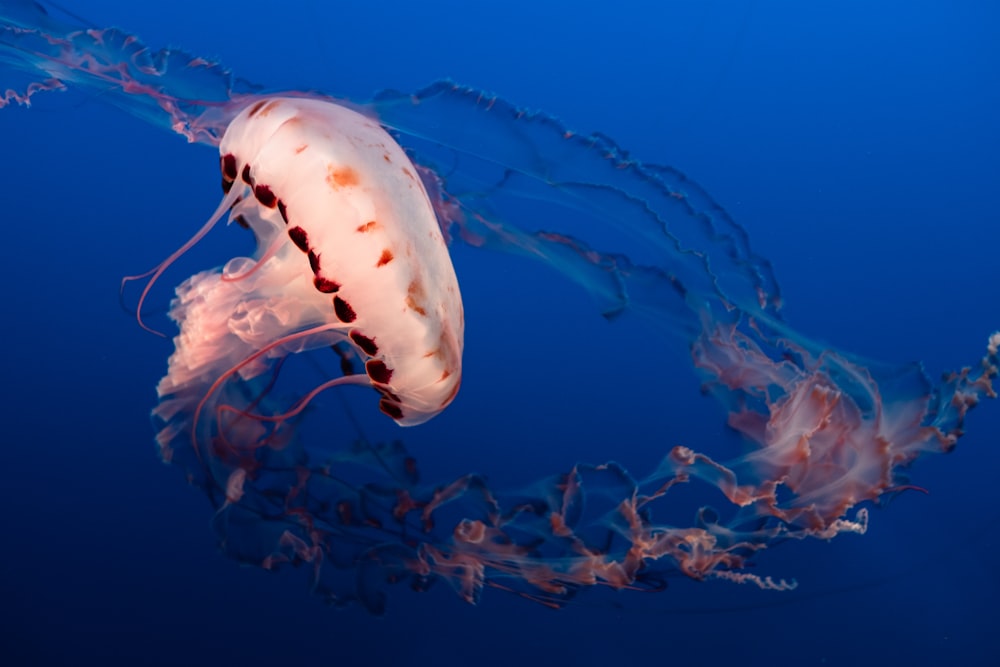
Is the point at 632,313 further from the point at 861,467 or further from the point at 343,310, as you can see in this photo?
the point at 343,310

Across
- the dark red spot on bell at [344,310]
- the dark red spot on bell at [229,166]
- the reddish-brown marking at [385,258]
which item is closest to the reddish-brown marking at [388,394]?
the dark red spot on bell at [344,310]

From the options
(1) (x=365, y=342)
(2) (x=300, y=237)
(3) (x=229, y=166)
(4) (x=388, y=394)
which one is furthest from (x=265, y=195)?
(4) (x=388, y=394)

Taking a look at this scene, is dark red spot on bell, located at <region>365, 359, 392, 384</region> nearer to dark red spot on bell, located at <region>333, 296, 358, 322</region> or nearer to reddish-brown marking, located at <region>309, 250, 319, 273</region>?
dark red spot on bell, located at <region>333, 296, 358, 322</region>

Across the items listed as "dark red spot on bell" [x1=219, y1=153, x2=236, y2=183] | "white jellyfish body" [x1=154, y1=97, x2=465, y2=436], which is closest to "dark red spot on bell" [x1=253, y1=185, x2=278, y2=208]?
"white jellyfish body" [x1=154, y1=97, x2=465, y2=436]

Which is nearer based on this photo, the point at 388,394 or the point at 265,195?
the point at 265,195

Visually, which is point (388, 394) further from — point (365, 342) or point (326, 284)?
point (326, 284)

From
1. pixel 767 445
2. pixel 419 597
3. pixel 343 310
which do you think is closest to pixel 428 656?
pixel 419 597
